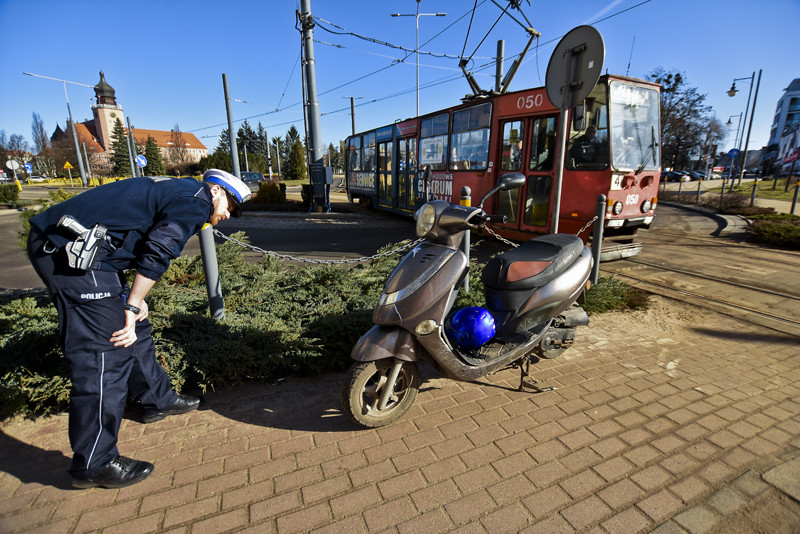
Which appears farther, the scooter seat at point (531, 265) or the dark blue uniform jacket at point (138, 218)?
the scooter seat at point (531, 265)

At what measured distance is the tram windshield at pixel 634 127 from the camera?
645cm

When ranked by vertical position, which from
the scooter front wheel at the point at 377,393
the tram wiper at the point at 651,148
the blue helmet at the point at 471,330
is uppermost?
the tram wiper at the point at 651,148

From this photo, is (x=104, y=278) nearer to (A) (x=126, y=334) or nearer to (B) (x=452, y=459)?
(A) (x=126, y=334)

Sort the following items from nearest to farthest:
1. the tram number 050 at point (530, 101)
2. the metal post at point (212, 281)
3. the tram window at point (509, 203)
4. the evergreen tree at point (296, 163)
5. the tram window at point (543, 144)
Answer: the metal post at point (212, 281) < the tram window at point (543, 144) < the tram number 050 at point (530, 101) < the tram window at point (509, 203) < the evergreen tree at point (296, 163)

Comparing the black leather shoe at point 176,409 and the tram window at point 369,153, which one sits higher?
the tram window at point 369,153

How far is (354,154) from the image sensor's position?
58.3ft

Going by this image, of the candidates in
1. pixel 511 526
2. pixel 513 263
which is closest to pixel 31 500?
pixel 511 526

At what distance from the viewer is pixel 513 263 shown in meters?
3.05

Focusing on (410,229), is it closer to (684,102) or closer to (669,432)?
(669,432)

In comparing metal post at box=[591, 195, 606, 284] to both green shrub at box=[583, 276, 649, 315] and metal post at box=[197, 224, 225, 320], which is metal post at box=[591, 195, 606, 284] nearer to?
green shrub at box=[583, 276, 649, 315]

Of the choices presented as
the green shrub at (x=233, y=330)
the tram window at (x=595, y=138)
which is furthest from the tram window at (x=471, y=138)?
the green shrub at (x=233, y=330)

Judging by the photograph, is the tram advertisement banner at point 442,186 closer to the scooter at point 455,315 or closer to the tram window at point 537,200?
the tram window at point 537,200

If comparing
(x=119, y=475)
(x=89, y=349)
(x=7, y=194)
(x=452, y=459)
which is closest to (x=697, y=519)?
(x=452, y=459)

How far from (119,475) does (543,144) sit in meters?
7.33
